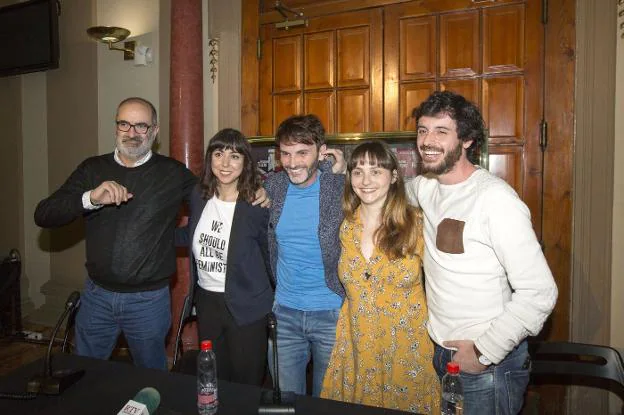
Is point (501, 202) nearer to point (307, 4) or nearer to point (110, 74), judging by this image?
point (307, 4)

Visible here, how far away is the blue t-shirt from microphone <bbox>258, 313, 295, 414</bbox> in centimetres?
61

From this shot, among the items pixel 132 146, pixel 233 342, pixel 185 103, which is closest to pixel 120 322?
pixel 233 342

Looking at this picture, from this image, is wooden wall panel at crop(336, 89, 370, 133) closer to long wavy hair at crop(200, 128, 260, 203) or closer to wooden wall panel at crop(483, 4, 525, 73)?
wooden wall panel at crop(483, 4, 525, 73)

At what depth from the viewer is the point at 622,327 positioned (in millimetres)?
2682

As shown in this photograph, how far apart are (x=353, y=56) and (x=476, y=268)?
7.65ft

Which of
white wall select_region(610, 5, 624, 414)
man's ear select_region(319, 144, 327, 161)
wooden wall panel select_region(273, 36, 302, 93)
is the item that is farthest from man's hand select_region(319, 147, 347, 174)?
white wall select_region(610, 5, 624, 414)

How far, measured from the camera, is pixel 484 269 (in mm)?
1527

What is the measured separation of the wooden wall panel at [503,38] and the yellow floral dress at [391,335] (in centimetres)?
183

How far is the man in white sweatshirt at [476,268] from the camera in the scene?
4.74 ft

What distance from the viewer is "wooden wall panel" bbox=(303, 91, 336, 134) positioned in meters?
3.48

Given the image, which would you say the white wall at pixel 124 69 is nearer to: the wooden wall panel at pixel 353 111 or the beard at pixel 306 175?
the wooden wall panel at pixel 353 111

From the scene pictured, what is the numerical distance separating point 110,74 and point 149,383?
3602 millimetres

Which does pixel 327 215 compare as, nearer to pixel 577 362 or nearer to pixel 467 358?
pixel 467 358

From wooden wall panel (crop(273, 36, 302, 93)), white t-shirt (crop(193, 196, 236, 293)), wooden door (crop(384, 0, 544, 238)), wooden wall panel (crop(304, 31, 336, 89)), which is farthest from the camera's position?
wooden wall panel (crop(273, 36, 302, 93))
